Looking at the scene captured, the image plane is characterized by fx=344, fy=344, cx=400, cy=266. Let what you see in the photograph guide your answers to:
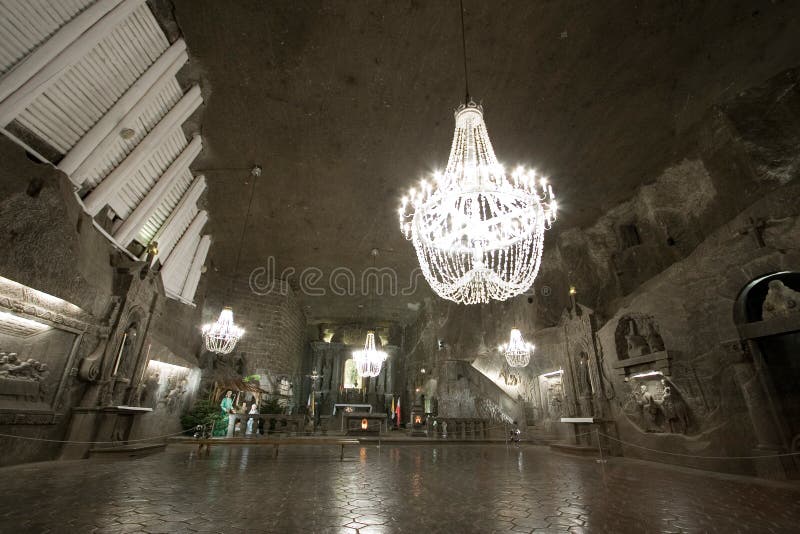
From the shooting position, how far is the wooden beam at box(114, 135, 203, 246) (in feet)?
24.2

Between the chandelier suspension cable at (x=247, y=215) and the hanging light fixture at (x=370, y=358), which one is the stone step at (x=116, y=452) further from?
the hanging light fixture at (x=370, y=358)

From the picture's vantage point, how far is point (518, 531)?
2588mm

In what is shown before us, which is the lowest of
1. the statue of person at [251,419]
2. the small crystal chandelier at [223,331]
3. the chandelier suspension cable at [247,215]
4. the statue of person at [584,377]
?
the statue of person at [251,419]

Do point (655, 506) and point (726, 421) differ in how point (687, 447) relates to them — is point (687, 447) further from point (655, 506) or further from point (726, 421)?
point (655, 506)

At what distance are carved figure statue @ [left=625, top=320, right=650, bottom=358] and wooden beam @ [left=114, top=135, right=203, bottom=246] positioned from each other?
1118 centimetres

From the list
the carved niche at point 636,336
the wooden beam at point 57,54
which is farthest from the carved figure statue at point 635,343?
the wooden beam at point 57,54

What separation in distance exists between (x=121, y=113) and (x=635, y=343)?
1133 centimetres

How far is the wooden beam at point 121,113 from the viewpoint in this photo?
218 inches

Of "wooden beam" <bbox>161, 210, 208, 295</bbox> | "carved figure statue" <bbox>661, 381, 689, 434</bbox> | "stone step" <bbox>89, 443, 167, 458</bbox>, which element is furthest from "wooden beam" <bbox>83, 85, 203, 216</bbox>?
"carved figure statue" <bbox>661, 381, 689, 434</bbox>

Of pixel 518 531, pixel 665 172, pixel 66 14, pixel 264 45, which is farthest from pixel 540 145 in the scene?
pixel 66 14

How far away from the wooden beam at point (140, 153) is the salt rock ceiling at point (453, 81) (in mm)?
443

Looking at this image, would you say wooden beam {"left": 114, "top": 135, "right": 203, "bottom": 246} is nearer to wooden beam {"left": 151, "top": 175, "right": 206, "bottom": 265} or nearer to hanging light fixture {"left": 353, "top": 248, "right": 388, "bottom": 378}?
wooden beam {"left": 151, "top": 175, "right": 206, "bottom": 265}

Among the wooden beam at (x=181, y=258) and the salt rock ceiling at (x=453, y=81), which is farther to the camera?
the wooden beam at (x=181, y=258)

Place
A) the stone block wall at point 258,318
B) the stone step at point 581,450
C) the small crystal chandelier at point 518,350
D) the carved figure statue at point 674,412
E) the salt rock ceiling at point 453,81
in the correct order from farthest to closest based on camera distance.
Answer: the stone block wall at point 258,318 → the small crystal chandelier at point 518,350 → the stone step at point 581,450 → the carved figure statue at point 674,412 → the salt rock ceiling at point 453,81
